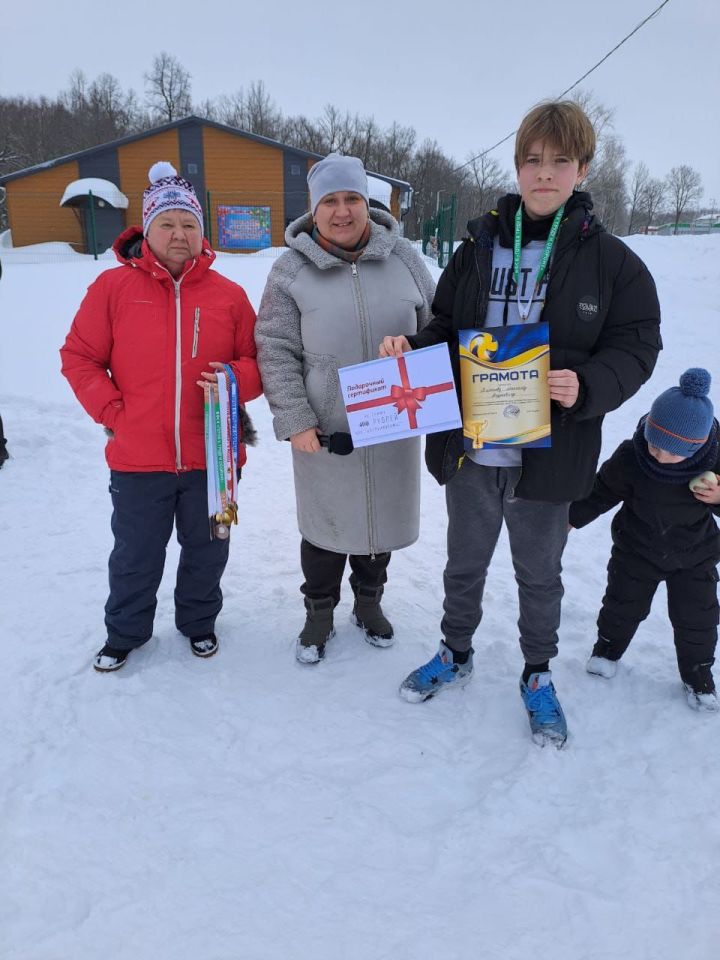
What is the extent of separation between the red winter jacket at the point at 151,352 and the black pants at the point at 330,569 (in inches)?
27.5

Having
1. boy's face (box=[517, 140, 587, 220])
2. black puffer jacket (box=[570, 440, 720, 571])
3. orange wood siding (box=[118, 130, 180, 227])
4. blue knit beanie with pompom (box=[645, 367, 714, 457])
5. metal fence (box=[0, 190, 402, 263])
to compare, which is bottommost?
black puffer jacket (box=[570, 440, 720, 571])

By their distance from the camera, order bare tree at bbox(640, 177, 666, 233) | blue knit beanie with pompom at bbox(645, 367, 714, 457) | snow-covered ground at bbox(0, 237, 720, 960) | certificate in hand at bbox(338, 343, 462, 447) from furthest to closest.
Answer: bare tree at bbox(640, 177, 666, 233) < blue knit beanie with pompom at bbox(645, 367, 714, 457) < certificate in hand at bbox(338, 343, 462, 447) < snow-covered ground at bbox(0, 237, 720, 960)

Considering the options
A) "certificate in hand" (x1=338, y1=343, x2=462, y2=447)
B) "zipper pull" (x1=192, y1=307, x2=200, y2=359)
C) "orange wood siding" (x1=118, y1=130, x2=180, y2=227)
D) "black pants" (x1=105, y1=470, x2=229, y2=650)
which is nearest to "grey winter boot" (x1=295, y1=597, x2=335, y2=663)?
"black pants" (x1=105, y1=470, x2=229, y2=650)

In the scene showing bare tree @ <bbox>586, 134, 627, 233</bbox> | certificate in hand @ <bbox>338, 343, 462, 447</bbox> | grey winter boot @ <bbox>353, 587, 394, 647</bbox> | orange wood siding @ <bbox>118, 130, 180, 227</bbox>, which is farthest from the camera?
bare tree @ <bbox>586, 134, 627, 233</bbox>

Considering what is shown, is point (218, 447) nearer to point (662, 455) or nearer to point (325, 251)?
point (325, 251)

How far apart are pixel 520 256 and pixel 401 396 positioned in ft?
2.05

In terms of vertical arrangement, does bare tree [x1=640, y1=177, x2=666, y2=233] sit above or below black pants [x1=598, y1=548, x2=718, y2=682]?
above

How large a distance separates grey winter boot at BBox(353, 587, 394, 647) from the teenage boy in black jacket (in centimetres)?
51

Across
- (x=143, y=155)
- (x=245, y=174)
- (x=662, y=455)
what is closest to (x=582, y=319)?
(x=662, y=455)

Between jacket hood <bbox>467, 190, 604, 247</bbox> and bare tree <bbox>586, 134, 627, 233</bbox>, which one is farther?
bare tree <bbox>586, 134, 627, 233</bbox>

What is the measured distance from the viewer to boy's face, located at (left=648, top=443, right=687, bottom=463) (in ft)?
7.77

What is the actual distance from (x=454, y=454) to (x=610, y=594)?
1.10m

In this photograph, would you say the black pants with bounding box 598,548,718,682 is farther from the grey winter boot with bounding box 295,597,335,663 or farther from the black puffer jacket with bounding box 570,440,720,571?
the grey winter boot with bounding box 295,597,335,663

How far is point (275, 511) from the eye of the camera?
14.2 feet
